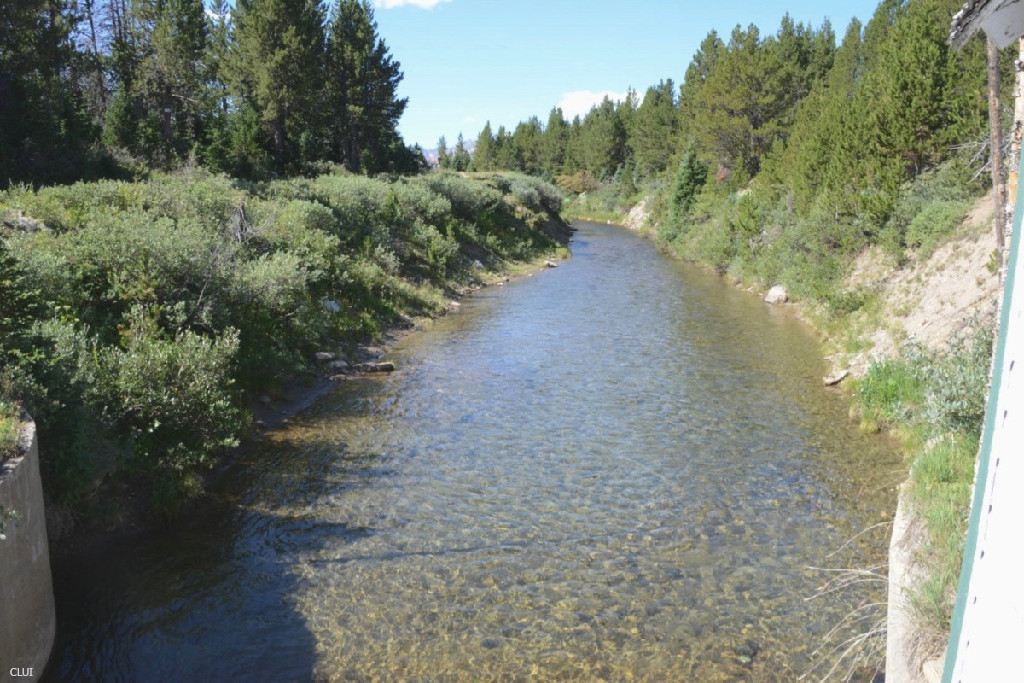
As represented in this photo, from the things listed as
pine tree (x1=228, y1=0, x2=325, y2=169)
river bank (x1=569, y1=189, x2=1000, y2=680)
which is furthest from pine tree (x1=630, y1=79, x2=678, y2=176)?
river bank (x1=569, y1=189, x2=1000, y2=680)

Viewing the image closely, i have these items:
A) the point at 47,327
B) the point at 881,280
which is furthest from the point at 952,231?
the point at 47,327

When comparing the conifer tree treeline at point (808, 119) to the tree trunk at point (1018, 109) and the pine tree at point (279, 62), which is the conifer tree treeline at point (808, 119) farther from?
the pine tree at point (279, 62)

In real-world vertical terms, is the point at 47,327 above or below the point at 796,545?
above

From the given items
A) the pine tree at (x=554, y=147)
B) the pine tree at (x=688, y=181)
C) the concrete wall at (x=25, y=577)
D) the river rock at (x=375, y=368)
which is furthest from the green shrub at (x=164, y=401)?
the pine tree at (x=554, y=147)

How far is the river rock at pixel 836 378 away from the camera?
18663mm

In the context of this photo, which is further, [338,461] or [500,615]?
[338,461]

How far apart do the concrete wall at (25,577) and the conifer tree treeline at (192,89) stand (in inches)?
808

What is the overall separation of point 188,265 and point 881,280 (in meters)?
20.0

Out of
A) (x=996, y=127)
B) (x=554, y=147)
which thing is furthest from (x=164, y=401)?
(x=554, y=147)

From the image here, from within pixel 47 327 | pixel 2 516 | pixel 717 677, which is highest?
pixel 47 327

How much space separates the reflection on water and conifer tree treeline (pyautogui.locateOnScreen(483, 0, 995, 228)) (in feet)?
36.4

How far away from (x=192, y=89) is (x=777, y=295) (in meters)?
35.3

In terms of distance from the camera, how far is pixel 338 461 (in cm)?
1395

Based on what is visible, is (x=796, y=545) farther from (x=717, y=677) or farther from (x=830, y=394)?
(x=830, y=394)
